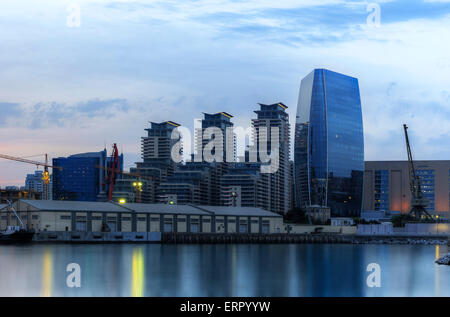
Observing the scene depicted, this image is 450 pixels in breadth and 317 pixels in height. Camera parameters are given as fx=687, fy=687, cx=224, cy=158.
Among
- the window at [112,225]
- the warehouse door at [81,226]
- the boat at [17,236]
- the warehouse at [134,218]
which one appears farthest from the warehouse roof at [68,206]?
the boat at [17,236]

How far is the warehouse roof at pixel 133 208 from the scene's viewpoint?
12694 centimetres

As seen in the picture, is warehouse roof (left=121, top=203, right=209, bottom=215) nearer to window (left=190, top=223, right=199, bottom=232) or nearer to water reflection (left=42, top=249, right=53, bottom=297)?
window (left=190, top=223, right=199, bottom=232)

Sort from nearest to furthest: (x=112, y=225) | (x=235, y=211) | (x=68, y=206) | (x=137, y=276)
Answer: (x=137, y=276), (x=68, y=206), (x=112, y=225), (x=235, y=211)

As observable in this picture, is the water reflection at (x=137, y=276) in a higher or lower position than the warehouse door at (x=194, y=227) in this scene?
higher

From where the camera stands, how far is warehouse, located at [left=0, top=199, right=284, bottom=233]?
408ft

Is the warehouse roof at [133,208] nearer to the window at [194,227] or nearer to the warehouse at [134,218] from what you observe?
the warehouse at [134,218]

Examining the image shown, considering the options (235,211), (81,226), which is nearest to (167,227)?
(81,226)

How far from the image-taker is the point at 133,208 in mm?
139125

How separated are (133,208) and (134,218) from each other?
135 inches

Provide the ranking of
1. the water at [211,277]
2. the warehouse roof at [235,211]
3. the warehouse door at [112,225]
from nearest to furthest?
the water at [211,277] < the warehouse door at [112,225] < the warehouse roof at [235,211]

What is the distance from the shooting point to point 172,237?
5330 inches

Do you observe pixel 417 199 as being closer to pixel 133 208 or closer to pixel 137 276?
pixel 133 208

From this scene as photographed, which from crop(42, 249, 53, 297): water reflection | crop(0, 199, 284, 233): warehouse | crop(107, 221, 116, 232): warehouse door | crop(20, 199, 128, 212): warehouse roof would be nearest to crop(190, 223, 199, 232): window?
crop(0, 199, 284, 233): warehouse

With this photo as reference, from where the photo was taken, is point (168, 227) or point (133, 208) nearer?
point (133, 208)
